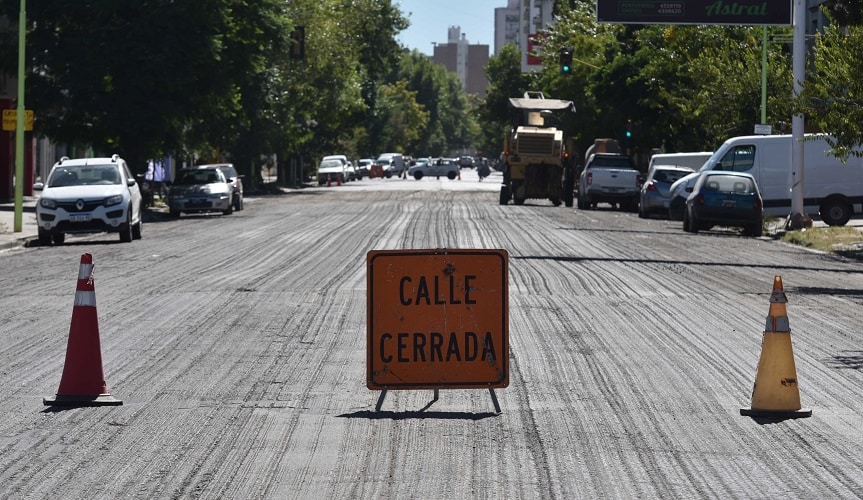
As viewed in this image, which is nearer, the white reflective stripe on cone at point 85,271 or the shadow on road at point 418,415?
the shadow on road at point 418,415

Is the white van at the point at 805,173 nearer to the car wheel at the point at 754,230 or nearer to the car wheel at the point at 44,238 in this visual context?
the car wheel at the point at 754,230

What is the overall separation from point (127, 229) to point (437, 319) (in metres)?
20.9

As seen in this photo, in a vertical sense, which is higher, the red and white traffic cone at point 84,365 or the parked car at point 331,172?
the parked car at point 331,172

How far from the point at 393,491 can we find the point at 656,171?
1460 inches

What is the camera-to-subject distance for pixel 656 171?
43469 mm

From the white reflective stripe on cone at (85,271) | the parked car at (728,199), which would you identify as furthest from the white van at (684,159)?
the white reflective stripe on cone at (85,271)

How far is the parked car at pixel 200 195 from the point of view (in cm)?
4369

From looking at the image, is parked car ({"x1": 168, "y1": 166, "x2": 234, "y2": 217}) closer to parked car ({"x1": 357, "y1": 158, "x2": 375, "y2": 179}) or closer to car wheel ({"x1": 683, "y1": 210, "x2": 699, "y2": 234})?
car wheel ({"x1": 683, "y1": 210, "x2": 699, "y2": 234})

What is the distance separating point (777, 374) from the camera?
9.52 meters

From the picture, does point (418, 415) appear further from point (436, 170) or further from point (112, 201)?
point (436, 170)

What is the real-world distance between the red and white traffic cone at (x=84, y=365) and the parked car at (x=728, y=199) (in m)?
25.6

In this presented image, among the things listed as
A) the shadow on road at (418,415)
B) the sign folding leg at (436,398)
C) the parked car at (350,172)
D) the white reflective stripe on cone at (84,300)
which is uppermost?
the parked car at (350,172)

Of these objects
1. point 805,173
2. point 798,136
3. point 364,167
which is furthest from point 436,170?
point 798,136

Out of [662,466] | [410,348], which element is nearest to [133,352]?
[410,348]
